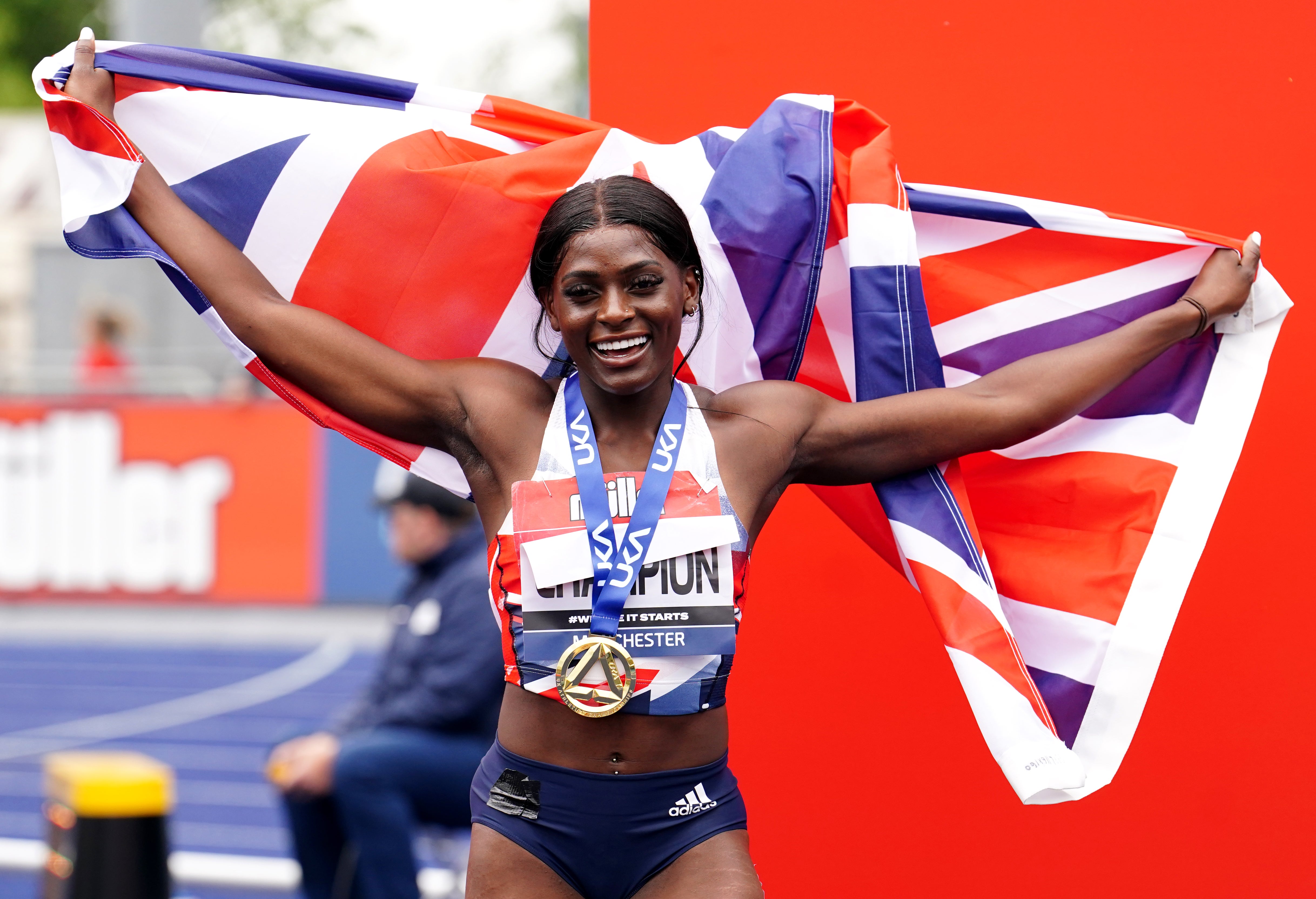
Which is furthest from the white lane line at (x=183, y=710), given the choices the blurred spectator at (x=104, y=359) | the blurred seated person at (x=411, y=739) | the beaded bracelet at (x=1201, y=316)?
the beaded bracelet at (x=1201, y=316)

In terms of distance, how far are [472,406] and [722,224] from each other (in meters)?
0.84

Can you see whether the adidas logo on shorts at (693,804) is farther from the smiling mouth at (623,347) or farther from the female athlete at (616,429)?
the smiling mouth at (623,347)

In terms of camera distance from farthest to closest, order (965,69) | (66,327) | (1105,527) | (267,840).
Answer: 1. (66,327)
2. (267,840)
3. (965,69)
4. (1105,527)

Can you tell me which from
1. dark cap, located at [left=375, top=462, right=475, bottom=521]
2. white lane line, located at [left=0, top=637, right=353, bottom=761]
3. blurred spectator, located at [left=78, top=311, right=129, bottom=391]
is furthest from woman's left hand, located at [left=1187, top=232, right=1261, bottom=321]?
blurred spectator, located at [left=78, top=311, right=129, bottom=391]

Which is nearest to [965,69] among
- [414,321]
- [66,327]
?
[414,321]

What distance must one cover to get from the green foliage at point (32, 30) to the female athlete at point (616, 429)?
35111 millimetres

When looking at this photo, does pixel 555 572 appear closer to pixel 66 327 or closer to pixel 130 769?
pixel 130 769

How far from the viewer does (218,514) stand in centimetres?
1220

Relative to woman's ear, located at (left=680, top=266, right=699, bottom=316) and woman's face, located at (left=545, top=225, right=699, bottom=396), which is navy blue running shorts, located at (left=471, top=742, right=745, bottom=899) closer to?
woman's face, located at (left=545, top=225, right=699, bottom=396)

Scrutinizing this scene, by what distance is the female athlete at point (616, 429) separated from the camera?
2.53 meters

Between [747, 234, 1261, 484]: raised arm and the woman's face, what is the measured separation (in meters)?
0.30

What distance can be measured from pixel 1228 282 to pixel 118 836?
3027 mm

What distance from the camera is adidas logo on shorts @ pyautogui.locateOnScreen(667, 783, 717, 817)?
100 inches

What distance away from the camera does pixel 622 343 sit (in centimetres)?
256
